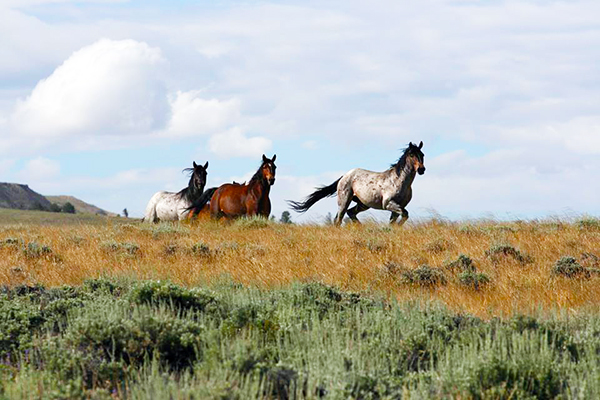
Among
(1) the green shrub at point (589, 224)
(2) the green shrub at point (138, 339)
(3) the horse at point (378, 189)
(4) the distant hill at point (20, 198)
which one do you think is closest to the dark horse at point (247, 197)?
(3) the horse at point (378, 189)

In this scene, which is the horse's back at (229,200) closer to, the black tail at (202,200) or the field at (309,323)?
the black tail at (202,200)

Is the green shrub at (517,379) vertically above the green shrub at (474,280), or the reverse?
the green shrub at (474,280)

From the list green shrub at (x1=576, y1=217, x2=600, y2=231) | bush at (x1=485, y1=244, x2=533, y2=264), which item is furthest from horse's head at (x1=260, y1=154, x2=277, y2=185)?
bush at (x1=485, y1=244, x2=533, y2=264)

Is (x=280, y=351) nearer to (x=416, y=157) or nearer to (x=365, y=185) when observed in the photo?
(x=416, y=157)

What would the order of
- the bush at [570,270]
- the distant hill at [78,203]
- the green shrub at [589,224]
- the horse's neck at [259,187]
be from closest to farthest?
the bush at [570,270]
the green shrub at [589,224]
the horse's neck at [259,187]
the distant hill at [78,203]

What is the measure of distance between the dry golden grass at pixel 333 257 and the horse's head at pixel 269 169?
4.43 ft

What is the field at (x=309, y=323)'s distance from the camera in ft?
19.0

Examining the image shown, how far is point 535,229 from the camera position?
57.7 feet

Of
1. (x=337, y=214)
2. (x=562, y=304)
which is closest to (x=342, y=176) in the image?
(x=337, y=214)

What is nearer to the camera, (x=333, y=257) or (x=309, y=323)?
(x=309, y=323)

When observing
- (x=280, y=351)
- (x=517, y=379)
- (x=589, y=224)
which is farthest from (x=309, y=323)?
(x=589, y=224)

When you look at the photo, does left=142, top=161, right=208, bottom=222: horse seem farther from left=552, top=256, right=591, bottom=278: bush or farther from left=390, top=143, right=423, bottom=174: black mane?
left=552, top=256, right=591, bottom=278: bush

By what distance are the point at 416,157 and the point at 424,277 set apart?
983 cm

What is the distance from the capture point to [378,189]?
2209 centimetres
